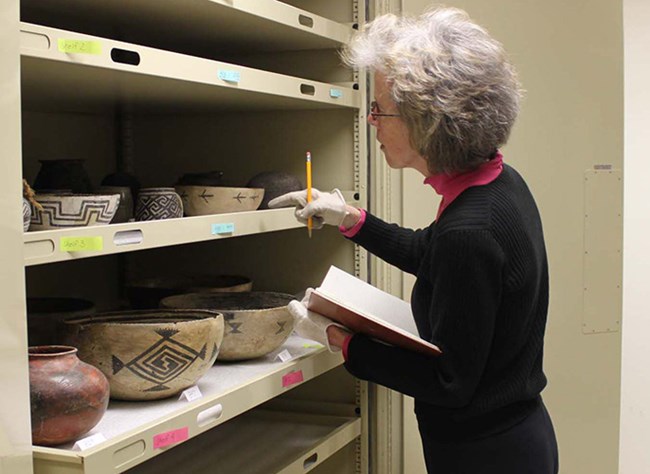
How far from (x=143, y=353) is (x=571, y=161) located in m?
1.52

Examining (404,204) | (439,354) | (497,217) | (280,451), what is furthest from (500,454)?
(404,204)

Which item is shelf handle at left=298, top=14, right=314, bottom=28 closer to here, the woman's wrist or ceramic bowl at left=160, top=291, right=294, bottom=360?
the woman's wrist

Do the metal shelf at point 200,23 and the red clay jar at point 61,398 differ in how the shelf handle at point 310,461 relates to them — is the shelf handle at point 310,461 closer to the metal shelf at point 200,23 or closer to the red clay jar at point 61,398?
the red clay jar at point 61,398

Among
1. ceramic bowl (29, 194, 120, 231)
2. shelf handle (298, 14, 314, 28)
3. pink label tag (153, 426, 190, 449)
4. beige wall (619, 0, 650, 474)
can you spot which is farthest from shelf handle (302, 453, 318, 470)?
beige wall (619, 0, 650, 474)

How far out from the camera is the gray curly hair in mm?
1653

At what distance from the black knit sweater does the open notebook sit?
0.02 m

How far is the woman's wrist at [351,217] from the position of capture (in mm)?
2121

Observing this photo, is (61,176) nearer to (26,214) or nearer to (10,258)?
(26,214)

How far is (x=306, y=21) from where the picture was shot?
6.99 feet

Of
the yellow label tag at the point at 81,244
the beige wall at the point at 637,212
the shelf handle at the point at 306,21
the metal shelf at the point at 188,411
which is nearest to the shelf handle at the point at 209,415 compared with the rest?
the metal shelf at the point at 188,411

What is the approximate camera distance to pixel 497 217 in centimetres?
161

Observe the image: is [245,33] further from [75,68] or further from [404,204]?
[75,68]

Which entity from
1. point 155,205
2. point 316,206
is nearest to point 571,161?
point 316,206

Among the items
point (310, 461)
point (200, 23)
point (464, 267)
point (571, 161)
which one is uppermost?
point (200, 23)
